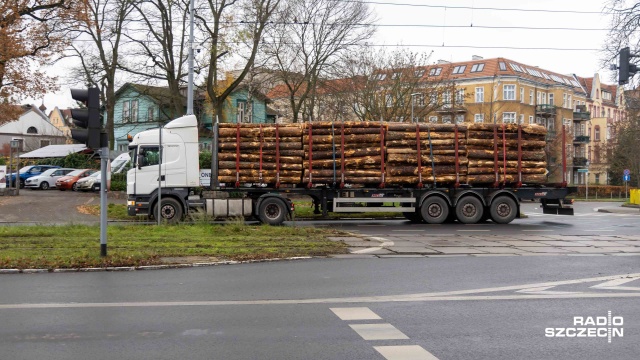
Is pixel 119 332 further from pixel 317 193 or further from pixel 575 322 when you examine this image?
pixel 317 193

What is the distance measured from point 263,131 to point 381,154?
423 centimetres

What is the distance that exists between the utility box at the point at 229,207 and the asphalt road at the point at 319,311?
1047 cm

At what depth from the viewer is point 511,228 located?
22125 mm

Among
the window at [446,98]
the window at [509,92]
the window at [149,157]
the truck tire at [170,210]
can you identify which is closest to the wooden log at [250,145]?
the window at [149,157]

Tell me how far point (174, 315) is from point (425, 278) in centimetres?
453

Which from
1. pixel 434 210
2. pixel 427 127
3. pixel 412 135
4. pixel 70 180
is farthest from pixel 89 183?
pixel 434 210

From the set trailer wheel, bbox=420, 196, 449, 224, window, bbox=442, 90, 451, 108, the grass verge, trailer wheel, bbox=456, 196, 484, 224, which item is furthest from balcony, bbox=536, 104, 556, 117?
the grass verge

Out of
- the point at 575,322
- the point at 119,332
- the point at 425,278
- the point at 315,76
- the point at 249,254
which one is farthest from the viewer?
the point at 315,76

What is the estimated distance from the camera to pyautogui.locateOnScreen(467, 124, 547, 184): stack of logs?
24.0 metres

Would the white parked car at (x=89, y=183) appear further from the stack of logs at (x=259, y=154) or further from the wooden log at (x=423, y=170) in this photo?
the wooden log at (x=423, y=170)

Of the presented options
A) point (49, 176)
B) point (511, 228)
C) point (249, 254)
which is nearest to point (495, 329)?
point (249, 254)

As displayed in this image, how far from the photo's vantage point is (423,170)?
2370 centimetres

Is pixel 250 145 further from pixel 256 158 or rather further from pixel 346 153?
pixel 346 153

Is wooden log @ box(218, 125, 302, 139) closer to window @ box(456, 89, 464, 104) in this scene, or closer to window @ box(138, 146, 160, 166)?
window @ box(138, 146, 160, 166)
